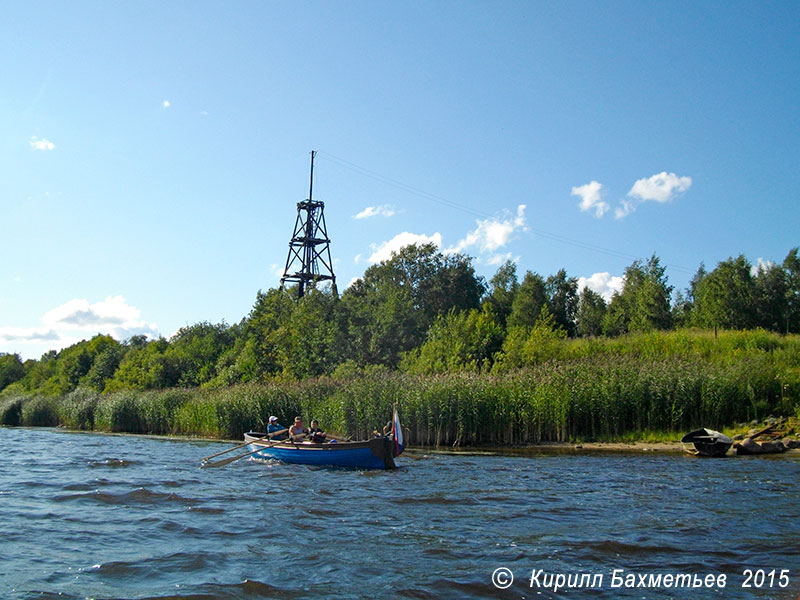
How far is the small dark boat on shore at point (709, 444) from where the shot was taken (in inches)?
856

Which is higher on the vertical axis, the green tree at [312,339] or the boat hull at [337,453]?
the green tree at [312,339]

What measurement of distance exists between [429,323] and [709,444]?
34.6 metres

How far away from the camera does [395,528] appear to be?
12625mm

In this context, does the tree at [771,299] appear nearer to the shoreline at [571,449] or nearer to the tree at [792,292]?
the tree at [792,292]

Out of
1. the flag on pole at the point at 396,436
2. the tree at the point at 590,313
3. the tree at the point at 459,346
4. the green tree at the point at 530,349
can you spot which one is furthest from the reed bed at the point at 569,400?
the tree at the point at 590,313

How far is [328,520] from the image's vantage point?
13.5m

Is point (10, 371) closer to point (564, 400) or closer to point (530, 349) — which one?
point (530, 349)

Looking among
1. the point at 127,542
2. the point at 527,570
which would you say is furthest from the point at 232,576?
the point at 527,570

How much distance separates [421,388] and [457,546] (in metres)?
17.5

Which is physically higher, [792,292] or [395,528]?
[792,292]

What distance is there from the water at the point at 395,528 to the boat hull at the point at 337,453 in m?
0.61

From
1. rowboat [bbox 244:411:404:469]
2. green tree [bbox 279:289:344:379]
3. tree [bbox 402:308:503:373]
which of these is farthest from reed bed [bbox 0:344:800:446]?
green tree [bbox 279:289:344:379]

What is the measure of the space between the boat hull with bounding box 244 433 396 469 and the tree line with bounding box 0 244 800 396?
49.5ft

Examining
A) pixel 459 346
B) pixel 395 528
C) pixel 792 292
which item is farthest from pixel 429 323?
pixel 395 528
